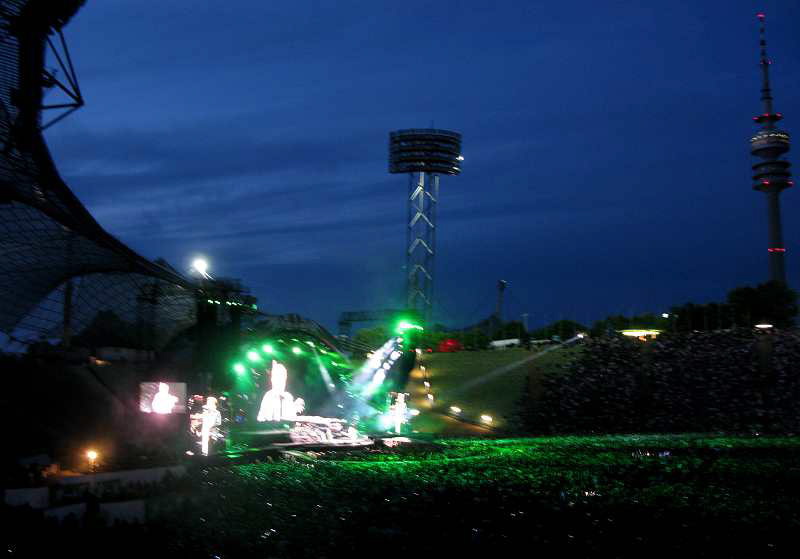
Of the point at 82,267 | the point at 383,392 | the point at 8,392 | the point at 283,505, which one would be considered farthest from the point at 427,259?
the point at 283,505

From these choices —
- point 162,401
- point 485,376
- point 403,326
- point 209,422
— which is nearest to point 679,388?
point 485,376

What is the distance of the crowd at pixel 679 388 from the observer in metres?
30.8

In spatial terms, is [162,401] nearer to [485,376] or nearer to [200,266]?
[200,266]

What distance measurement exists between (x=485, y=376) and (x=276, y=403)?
14.3 metres

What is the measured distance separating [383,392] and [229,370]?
1136cm

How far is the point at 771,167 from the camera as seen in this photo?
94375mm

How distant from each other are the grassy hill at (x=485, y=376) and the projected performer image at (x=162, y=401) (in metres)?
16.0

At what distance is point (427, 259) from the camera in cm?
5875

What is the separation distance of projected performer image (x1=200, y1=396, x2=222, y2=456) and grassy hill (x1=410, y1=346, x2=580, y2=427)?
1457 centimetres

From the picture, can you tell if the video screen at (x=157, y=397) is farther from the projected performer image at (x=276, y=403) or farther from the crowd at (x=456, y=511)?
the projected performer image at (x=276, y=403)

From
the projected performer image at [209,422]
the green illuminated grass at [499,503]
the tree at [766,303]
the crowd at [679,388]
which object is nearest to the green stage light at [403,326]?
the crowd at [679,388]

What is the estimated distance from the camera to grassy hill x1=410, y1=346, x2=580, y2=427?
35.5m

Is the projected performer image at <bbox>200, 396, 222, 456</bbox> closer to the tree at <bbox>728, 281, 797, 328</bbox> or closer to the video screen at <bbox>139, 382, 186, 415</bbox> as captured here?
the video screen at <bbox>139, 382, 186, 415</bbox>

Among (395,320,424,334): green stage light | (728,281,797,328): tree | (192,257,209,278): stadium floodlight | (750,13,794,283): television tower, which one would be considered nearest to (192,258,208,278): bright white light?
(192,257,209,278): stadium floodlight
